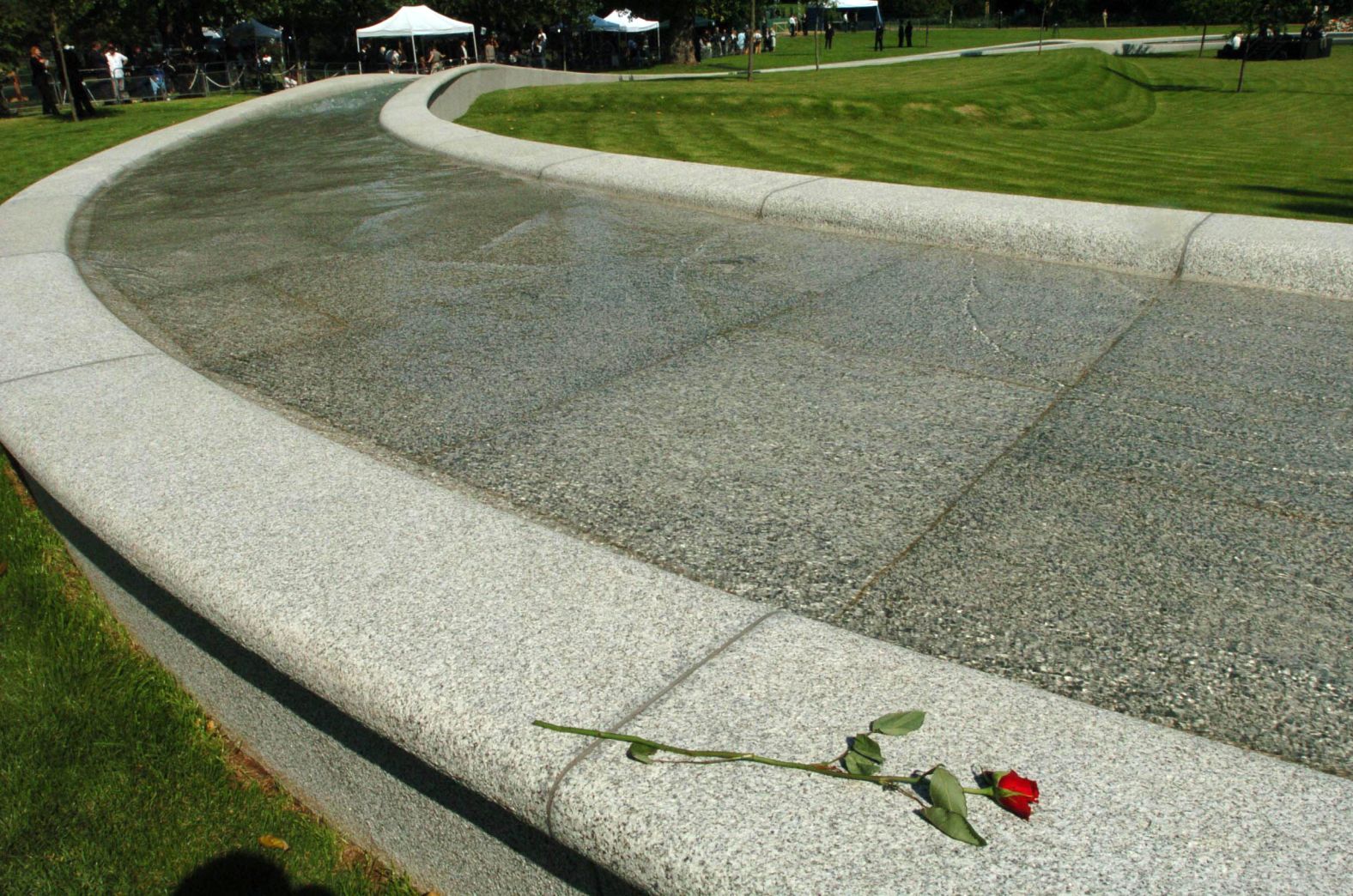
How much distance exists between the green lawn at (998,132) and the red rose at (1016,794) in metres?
6.60

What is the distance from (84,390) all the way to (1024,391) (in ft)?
12.1

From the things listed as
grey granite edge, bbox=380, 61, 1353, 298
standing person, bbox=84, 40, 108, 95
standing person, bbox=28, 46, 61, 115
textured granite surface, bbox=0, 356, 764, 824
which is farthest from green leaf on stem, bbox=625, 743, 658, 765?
standing person, bbox=84, 40, 108, 95

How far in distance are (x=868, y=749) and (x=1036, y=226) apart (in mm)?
4916

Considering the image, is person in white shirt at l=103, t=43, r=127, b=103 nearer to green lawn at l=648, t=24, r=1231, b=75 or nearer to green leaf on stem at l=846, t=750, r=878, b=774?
green lawn at l=648, t=24, r=1231, b=75

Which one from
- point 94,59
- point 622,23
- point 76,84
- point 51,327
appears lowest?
point 51,327

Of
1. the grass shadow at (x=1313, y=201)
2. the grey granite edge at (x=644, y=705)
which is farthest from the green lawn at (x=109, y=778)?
the grass shadow at (x=1313, y=201)

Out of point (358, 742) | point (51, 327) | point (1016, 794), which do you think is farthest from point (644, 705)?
point (51, 327)

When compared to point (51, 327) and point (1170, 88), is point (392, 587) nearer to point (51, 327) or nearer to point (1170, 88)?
point (51, 327)

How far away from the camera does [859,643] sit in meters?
2.32

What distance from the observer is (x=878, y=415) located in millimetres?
3955

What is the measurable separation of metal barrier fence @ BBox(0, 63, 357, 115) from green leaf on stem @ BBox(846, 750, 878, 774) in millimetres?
29979

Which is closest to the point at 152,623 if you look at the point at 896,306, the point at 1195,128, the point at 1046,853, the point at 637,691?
the point at 637,691

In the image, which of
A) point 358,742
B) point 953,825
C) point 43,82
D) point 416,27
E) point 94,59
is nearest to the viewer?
point 953,825

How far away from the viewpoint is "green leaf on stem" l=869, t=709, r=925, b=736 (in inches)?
76.5
